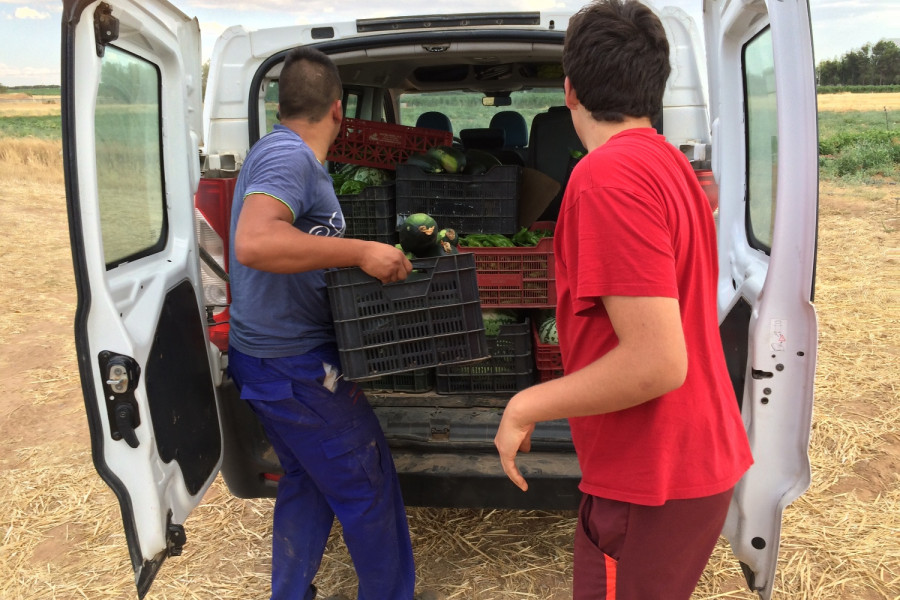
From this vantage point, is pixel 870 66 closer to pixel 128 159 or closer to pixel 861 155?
pixel 861 155

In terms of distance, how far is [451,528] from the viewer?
145 inches

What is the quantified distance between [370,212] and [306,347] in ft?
4.55

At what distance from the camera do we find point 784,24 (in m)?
1.92

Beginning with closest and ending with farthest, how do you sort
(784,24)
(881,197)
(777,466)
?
(784,24) < (777,466) < (881,197)

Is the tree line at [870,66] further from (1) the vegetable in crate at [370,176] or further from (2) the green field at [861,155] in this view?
(1) the vegetable in crate at [370,176]

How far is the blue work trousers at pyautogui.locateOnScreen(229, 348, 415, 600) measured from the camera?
8.27 ft

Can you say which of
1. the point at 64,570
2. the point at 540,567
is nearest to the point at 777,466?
the point at 540,567

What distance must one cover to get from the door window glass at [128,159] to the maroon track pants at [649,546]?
1696 mm

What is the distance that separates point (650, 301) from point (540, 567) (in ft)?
7.86

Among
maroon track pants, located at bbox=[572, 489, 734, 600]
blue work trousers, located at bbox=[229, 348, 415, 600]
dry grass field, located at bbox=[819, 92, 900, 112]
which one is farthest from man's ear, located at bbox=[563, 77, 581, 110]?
dry grass field, located at bbox=[819, 92, 900, 112]

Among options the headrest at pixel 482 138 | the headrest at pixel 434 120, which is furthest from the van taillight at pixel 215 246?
the headrest at pixel 434 120

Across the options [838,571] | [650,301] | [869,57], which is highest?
[869,57]

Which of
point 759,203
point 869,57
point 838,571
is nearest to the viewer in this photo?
point 759,203

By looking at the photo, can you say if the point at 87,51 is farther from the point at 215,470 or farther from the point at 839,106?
the point at 839,106
